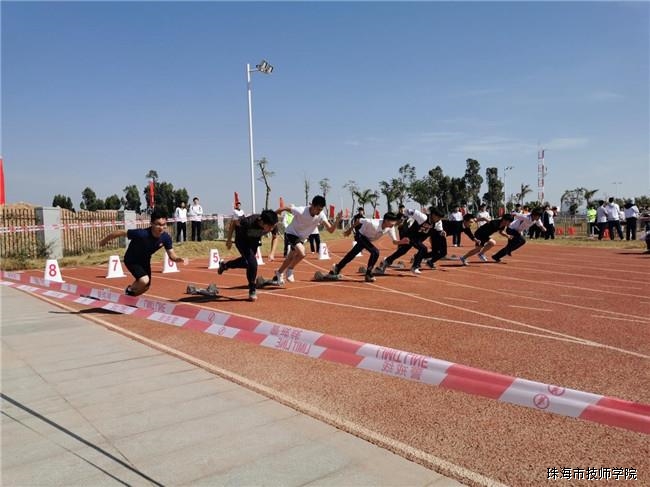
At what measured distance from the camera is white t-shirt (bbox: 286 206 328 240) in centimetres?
1012

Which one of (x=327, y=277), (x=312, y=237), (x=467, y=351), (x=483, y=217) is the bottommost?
(x=467, y=351)

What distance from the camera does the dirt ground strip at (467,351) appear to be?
334 cm

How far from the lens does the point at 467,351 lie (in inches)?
224

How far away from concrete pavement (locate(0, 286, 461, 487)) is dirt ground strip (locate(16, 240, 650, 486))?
298 mm

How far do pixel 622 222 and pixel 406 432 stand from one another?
2669cm

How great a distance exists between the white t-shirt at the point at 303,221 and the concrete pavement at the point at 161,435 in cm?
517

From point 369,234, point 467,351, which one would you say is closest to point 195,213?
point 369,234

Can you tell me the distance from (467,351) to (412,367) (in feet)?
6.62

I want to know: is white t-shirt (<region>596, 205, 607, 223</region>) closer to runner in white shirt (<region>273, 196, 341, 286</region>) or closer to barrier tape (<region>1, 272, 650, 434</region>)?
runner in white shirt (<region>273, 196, 341, 286</region>)

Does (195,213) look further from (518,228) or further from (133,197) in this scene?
(133,197)

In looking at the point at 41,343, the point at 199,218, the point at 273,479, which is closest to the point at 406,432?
the point at 273,479

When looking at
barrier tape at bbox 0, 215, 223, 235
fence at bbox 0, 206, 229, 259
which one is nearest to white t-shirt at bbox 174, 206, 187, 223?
barrier tape at bbox 0, 215, 223, 235

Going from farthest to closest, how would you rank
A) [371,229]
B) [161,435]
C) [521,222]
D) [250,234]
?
[521,222] → [371,229] → [250,234] → [161,435]

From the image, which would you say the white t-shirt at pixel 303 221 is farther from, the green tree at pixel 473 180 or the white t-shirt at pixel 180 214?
the green tree at pixel 473 180
